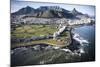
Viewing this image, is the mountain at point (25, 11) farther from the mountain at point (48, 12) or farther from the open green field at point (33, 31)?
the open green field at point (33, 31)

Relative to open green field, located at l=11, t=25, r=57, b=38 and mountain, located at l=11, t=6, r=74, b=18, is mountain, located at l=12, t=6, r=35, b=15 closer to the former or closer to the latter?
mountain, located at l=11, t=6, r=74, b=18

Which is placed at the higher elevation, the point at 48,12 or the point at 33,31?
the point at 48,12

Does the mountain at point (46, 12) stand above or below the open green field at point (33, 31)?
above

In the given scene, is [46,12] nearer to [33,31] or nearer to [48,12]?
[48,12]

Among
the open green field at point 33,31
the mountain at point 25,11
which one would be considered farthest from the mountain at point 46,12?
the open green field at point 33,31

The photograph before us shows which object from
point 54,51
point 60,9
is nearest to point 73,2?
point 60,9

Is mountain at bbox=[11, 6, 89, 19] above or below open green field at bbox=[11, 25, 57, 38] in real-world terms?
above

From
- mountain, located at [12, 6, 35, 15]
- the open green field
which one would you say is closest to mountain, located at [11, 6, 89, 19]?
mountain, located at [12, 6, 35, 15]

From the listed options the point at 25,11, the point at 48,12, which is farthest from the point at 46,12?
the point at 25,11
